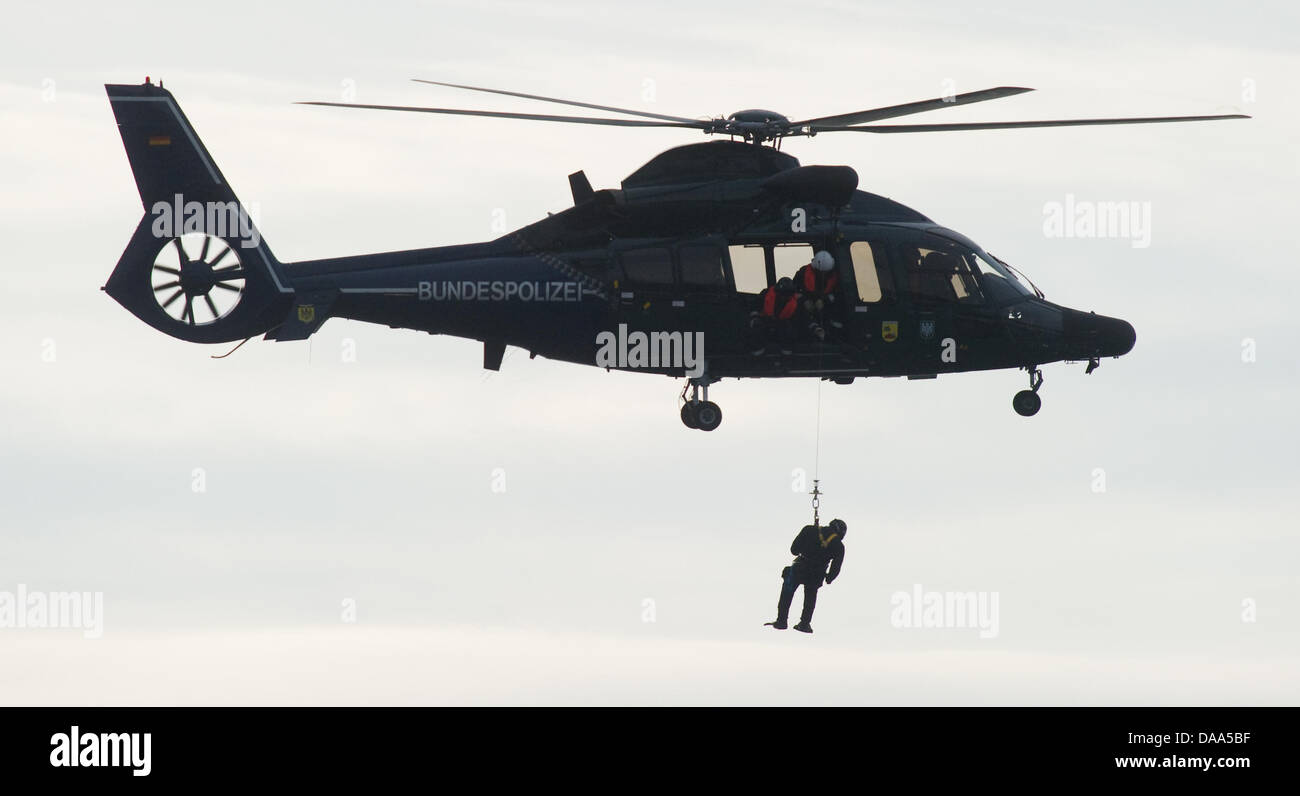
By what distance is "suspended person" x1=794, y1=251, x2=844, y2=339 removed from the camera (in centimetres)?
4212

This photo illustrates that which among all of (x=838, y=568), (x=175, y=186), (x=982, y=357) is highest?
(x=175, y=186)

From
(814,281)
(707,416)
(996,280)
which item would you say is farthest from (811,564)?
(996,280)

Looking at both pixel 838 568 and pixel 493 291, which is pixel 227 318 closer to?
pixel 493 291

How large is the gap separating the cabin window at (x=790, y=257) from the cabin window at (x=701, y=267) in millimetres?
973

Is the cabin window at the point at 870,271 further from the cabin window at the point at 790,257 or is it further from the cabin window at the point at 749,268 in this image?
the cabin window at the point at 749,268

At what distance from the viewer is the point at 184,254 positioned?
40.6 m

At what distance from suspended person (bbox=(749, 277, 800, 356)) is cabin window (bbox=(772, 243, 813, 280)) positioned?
367 mm

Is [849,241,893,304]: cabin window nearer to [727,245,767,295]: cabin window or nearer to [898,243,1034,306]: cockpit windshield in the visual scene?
[898,243,1034,306]: cockpit windshield

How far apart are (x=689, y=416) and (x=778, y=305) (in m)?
2.49

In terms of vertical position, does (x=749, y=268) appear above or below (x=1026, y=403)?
above

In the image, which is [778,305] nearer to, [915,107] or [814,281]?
[814,281]

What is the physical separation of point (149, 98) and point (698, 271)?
9.87 m

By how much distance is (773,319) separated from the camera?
4203 cm

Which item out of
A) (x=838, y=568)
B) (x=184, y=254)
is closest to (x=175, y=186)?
(x=184, y=254)
